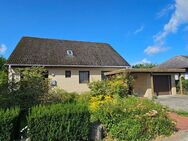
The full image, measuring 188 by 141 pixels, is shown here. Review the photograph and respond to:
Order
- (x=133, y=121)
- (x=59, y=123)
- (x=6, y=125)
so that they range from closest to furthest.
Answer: (x=6, y=125), (x=59, y=123), (x=133, y=121)

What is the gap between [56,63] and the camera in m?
19.1

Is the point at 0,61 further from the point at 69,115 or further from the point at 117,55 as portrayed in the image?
the point at 69,115

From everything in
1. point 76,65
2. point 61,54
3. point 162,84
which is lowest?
point 162,84

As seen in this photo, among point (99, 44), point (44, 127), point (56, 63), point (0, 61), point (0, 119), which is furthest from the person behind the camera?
point (0, 61)

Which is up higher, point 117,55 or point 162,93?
point 117,55

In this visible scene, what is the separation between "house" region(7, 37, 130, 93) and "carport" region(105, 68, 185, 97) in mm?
2175

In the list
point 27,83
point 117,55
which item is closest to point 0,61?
point 117,55

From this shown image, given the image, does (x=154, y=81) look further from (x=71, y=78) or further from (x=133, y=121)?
(x=133, y=121)

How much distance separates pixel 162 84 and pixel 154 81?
1.06 metres

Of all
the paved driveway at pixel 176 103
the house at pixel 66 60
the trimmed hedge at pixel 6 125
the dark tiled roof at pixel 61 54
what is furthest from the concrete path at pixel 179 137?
the dark tiled roof at pixel 61 54

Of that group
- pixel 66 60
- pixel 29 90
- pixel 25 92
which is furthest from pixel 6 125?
pixel 66 60

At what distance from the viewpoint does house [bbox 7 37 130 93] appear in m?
18.7

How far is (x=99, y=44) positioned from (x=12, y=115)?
825 inches

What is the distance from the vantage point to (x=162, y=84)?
21000 mm
